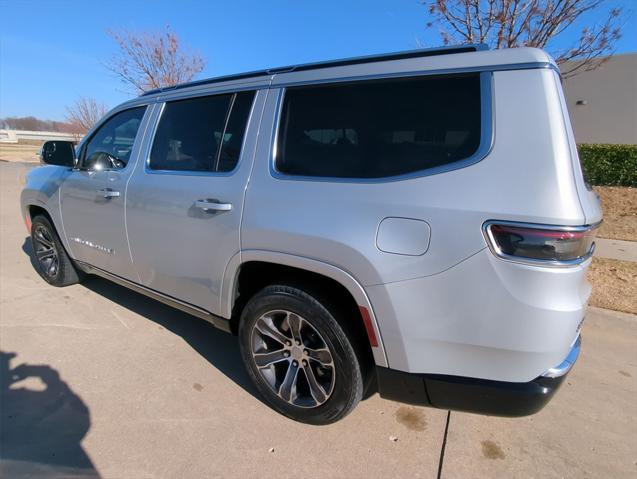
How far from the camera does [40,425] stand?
223 centimetres

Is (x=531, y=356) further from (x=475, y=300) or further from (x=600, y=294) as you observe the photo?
(x=600, y=294)

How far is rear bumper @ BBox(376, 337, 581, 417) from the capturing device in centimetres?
163

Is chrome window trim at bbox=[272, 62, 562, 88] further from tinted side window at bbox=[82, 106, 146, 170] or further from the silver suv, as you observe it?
tinted side window at bbox=[82, 106, 146, 170]

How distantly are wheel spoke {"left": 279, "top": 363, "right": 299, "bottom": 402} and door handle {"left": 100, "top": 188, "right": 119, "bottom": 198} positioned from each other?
76.0 inches

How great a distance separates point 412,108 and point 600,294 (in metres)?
3.90

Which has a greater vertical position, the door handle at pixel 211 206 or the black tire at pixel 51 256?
the door handle at pixel 211 206

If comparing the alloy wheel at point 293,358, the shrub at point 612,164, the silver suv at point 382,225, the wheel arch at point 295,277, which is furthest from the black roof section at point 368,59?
the shrub at point 612,164

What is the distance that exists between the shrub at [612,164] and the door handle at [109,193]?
11087 millimetres

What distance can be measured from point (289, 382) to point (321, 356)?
0.34 m

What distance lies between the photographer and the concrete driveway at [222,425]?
6.64 feet

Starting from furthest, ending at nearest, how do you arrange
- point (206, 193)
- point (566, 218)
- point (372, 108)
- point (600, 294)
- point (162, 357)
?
point (600, 294)
point (162, 357)
point (206, 193)
point (372, 108)
point (566, 218)

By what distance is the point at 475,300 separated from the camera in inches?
61.8

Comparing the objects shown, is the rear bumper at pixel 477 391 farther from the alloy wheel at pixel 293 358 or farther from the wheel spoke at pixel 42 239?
the wheel spoke at pixel 42 239

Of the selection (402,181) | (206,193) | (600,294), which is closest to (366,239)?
(402,181)
